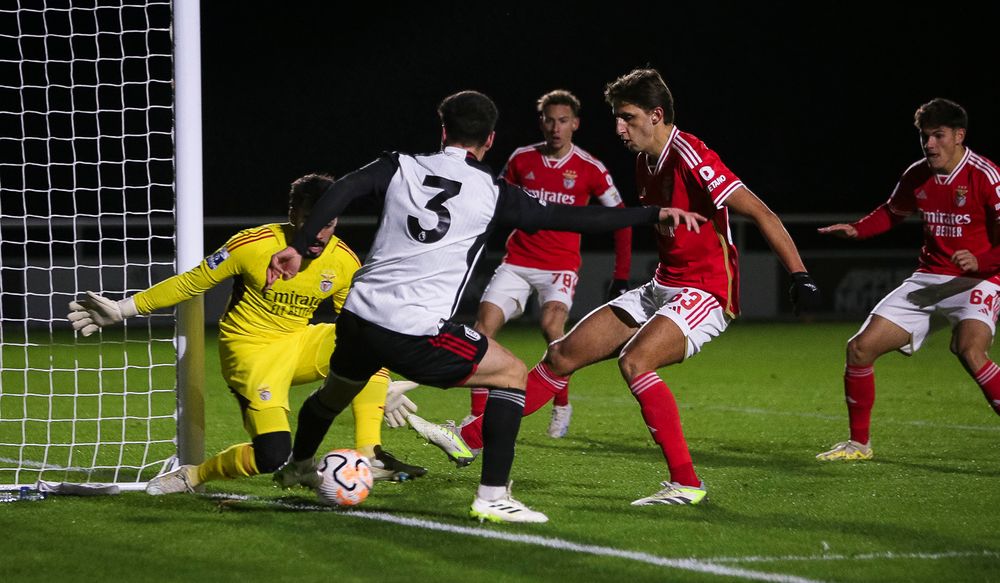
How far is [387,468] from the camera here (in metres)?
6.15

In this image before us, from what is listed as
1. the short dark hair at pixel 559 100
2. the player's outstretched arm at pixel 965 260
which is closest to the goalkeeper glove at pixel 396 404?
the short dark hair at pixel 559 100

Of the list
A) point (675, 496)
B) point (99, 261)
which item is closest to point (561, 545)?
point (675, 496)

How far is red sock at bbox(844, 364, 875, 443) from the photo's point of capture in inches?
279

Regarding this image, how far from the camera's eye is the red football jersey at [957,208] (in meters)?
6.95

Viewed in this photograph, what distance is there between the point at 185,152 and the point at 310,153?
2242 centimetres

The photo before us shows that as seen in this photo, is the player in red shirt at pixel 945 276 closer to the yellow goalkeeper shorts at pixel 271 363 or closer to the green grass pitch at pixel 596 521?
the green grass pitch at pixel 596 521

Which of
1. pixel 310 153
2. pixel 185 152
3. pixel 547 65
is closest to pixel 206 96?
pixel 310 153

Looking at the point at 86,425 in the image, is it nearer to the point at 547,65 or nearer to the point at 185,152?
the point at 185,152

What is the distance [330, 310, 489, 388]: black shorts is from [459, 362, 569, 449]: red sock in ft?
4.22

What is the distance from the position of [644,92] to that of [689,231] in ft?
2.11

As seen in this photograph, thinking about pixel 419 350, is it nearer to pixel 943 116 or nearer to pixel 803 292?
pixel 803 292

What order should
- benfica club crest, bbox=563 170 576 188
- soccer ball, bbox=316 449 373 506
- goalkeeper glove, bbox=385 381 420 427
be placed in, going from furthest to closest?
1. benfica club crest, bbox=563 170 576 188
2. goalkeeper glove, bbox=385 381 420 427
3. soccer ball, bbox=316 449 373 506

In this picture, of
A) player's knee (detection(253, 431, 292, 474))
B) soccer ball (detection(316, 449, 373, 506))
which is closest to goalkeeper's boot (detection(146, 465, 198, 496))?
player's knee (detection(253, 431, 292, 474))

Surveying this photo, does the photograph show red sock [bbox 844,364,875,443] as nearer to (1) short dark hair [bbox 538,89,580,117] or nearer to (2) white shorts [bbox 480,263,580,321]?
(2) white shorts [bbox 480,263,580,321]
